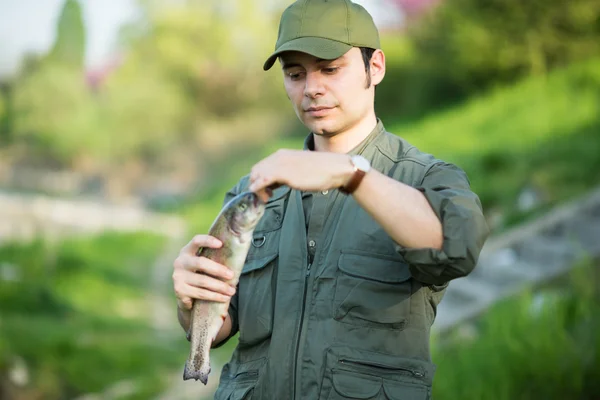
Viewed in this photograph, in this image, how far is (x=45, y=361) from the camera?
7375 millimetres

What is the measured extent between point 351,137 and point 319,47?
12.3 inches

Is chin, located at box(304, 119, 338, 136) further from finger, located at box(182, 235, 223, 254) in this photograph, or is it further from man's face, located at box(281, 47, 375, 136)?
finger, located at box(182, 235, 223, 254)

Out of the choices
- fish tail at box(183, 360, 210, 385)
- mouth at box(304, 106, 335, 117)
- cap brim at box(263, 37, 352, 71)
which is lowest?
fish tail at box(183, 360, 210, 385)

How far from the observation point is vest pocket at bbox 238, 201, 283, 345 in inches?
87.1

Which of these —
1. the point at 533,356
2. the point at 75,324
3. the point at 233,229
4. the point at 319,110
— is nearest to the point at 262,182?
the point at 233,229

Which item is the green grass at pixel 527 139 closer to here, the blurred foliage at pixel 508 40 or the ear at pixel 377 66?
the blurred foliage at pixel 508 40

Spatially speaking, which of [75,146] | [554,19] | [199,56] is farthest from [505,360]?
[199,56]

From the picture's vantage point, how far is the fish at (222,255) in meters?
1.98

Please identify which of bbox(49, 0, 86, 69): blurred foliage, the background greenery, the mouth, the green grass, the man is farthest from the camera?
bbox(49, 0, 86, 69): blurred foliage

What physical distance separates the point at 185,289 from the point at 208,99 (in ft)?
87.0

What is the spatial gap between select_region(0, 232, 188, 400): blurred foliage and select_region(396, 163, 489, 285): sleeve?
19.0ft

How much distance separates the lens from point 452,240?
184 centimetres

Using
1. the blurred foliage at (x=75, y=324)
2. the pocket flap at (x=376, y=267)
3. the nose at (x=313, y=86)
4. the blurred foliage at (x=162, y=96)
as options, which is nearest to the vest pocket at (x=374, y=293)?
the pocket flap at (x=376, y=267)

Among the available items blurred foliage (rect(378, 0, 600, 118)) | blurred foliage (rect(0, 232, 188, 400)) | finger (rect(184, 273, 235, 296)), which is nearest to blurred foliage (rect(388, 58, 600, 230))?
blurred foliage (rect(378, 0, 600, 118))
